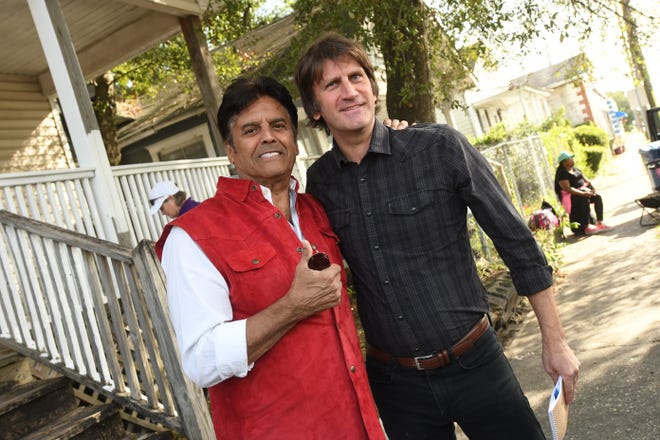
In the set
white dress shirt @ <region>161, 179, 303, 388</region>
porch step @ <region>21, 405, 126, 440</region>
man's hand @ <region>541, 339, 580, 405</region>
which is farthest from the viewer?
porch step @ <region>21, 405, 126, 440</region>

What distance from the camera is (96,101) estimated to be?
532 inches

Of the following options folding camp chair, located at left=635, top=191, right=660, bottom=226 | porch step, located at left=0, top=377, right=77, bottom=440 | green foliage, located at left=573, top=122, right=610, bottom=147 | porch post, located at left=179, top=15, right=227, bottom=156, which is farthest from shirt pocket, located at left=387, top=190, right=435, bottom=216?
green foliage, located at left=573, top=122, right=610, bottom=147

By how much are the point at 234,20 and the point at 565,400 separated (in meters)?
11.3

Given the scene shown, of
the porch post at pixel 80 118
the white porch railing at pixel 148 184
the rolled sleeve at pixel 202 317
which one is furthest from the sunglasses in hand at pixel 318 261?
the white porch railing at pixel 148 184

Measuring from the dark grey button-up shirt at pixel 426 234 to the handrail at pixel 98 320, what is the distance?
2356mm

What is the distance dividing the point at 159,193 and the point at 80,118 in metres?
1.18

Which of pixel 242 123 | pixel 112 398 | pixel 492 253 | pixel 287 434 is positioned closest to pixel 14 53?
pixel 112 398

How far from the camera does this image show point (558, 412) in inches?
81.6

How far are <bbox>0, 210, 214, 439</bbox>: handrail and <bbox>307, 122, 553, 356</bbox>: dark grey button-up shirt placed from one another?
2356mm

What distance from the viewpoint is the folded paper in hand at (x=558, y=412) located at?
1.99 meters

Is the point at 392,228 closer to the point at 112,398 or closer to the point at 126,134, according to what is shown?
the point at 112,398

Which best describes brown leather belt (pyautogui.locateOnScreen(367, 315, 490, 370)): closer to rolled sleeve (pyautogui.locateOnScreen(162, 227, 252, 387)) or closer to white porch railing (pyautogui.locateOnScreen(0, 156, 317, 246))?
rolled sleeve (pyautogui.locateOnScreen(162, 227, 252, 387))

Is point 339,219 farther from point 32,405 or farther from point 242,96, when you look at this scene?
point 32,405

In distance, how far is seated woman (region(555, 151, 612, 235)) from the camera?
11.7 m
